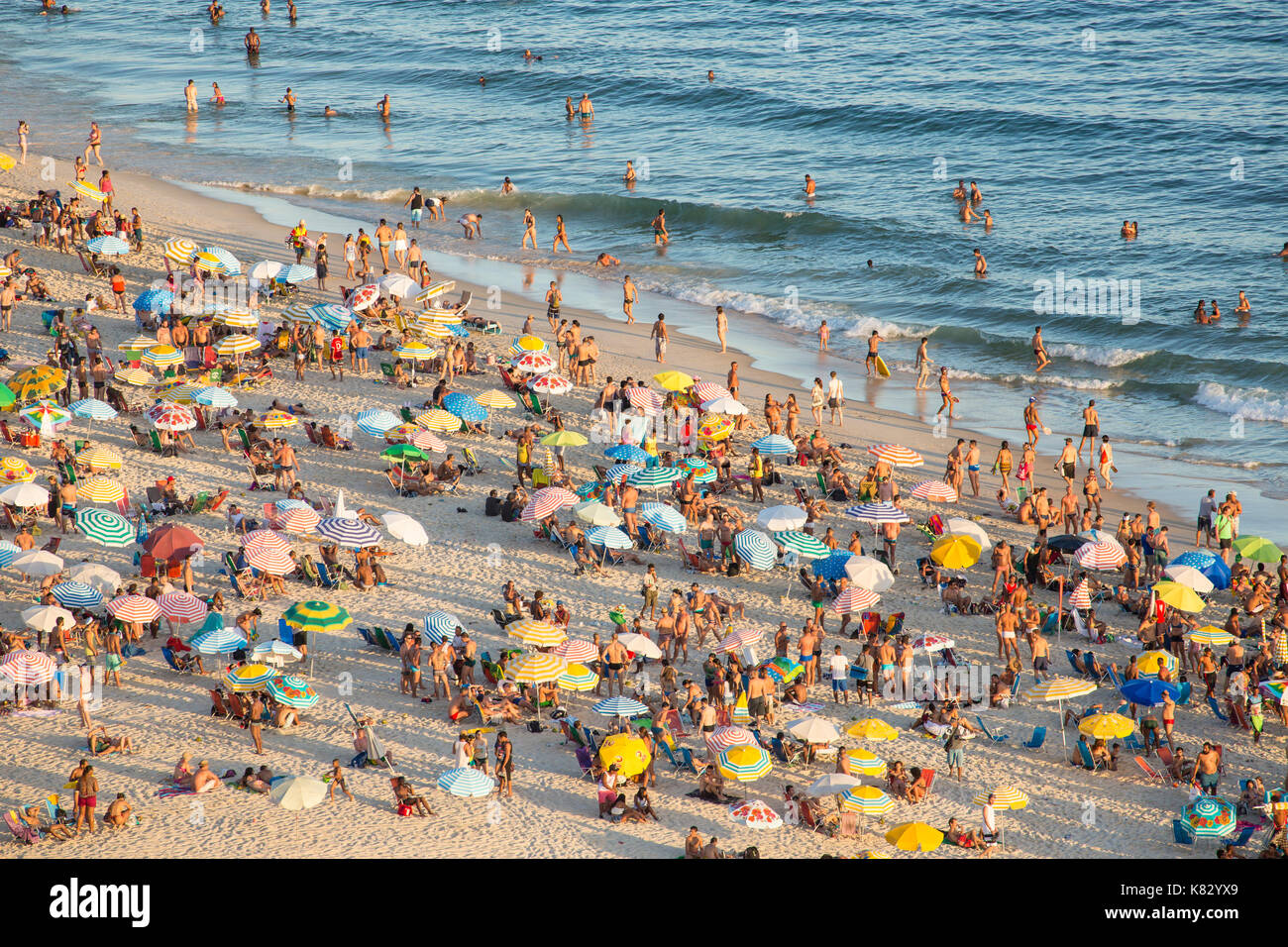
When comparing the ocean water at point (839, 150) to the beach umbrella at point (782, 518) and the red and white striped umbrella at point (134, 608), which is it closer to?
the beach umbrella at point (782, 518)

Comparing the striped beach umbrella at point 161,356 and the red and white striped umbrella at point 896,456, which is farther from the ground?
the striped beach umbrella at point 161,356

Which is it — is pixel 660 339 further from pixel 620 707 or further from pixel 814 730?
pixel 814 730

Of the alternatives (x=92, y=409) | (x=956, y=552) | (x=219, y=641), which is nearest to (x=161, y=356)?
(x=92, y=409)

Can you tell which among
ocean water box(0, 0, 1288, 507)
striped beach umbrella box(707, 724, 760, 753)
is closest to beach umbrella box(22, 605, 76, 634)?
striped beach umbrella box(707, 724, 760, 753)

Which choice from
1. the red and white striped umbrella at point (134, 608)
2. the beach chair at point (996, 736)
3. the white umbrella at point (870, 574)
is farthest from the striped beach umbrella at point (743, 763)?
the red and white striped umbrella at point (134, 608)

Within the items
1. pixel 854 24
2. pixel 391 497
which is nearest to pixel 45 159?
pixel 391 497

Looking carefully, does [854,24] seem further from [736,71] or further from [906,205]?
[906,205]

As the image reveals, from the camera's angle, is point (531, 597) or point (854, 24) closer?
point (531, 597)
